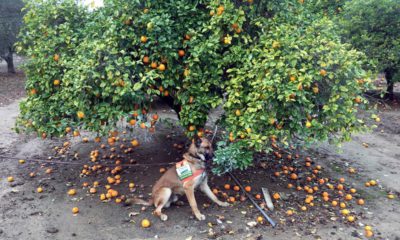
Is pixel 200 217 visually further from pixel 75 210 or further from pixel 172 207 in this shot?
pixel 75 210

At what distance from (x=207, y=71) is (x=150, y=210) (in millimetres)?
2327

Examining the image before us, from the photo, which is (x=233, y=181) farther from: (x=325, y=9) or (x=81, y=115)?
(x=325, y=9)

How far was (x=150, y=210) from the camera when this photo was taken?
5.18 metres

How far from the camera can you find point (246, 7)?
484 centimetres

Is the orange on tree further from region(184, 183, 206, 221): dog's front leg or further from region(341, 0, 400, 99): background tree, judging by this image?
region(341, 0, 400, 99): background tree

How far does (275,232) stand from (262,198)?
100cm

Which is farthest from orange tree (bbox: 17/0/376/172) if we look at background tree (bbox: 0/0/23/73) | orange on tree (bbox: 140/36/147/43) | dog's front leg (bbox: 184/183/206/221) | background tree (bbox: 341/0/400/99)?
background tree (bbox: 0/0/23/73)

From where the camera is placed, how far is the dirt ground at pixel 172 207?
15.5ft

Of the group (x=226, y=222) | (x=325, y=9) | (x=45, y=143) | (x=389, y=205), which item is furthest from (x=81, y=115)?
(x=325, y=9)

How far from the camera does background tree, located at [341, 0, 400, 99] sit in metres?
11.6

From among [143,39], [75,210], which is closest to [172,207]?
[75,210]

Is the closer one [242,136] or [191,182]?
[242,136]

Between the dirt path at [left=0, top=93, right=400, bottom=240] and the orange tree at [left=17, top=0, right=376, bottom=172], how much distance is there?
3.47ft

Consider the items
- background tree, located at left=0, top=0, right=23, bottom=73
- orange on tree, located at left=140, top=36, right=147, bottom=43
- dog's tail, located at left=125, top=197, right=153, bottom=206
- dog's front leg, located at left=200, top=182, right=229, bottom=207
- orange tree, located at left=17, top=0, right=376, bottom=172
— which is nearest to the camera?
orange tree, located at left=17, top=0, right=376, bottom=172
